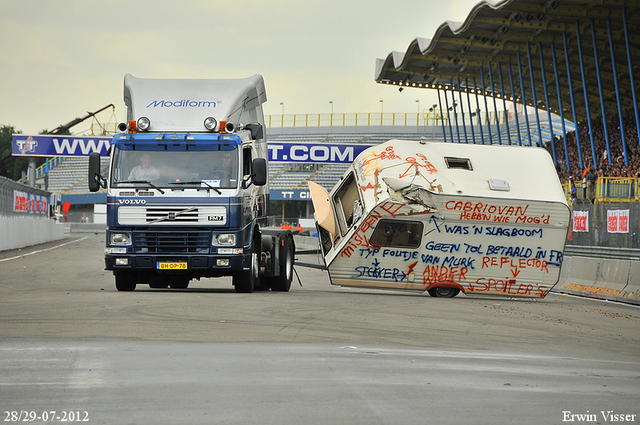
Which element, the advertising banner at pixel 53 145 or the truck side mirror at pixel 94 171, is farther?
the advertising banner at pixel 53 145

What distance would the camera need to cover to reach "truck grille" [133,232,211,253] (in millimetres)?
14523

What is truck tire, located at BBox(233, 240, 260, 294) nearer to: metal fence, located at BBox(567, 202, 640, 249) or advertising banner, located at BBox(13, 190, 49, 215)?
metal fence, located at BBox(567, 202, 640, 249)

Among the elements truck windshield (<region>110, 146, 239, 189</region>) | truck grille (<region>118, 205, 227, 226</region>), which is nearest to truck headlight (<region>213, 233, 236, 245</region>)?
truck grille (<region>118, 205, 227, 226</region>)

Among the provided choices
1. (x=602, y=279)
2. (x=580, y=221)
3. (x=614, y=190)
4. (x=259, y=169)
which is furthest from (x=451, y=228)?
(x=614, y=190)

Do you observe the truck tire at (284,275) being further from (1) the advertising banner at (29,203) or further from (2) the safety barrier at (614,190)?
(1) the advertising banner at (29,203)

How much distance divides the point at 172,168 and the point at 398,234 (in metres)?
4.38

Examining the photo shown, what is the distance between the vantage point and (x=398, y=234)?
51.1ft

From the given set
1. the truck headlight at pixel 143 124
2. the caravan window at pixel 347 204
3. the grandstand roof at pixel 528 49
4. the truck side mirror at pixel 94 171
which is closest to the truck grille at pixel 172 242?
the truck side mirror at pixel 94 171

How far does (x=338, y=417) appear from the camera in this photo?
17.7 ft

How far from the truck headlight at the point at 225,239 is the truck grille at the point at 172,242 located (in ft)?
0.47

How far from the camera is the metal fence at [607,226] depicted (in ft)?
65.7

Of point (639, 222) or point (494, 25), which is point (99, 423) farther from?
point (494, 25)

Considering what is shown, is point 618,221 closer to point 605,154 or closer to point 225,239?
point 225,239

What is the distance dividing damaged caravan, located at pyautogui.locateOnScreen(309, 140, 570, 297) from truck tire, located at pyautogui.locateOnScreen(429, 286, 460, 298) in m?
0.47
